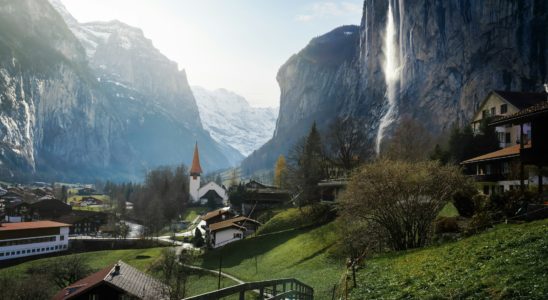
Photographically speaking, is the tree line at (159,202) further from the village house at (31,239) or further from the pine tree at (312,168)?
the pine tree at (312,168)

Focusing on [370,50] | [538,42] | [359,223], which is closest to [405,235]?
[359,223]

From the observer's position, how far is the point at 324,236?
4400 centimetres

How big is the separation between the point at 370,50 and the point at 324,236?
130 meters

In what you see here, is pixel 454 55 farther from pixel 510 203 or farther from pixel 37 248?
pixel 37 248

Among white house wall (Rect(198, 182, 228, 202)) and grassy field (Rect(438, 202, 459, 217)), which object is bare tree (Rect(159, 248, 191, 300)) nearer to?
grassy field (Rect(438, 202, 459, 217))

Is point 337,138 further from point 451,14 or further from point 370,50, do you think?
point 370,50

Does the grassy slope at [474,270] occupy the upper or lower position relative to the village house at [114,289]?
upper

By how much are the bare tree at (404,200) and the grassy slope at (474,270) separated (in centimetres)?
484

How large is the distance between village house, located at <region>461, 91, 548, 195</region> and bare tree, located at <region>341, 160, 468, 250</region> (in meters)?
4.81

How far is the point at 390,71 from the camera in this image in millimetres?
142250

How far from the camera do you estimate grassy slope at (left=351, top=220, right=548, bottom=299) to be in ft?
39.4

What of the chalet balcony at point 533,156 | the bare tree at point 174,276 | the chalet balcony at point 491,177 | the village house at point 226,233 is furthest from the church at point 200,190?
the chalet balcony at point 533,156

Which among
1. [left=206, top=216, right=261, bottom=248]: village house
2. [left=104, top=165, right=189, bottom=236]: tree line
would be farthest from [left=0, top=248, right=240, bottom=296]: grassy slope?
[left=104, top=165, right=189, bottom=236]: tree line

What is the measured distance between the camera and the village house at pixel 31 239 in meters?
73.8
